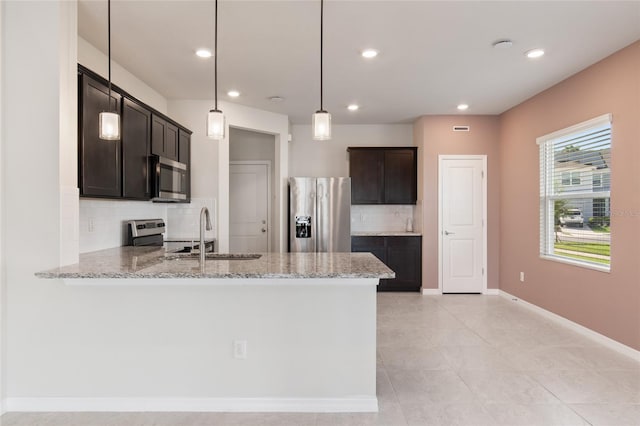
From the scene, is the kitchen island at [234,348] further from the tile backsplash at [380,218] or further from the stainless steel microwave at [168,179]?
the tile backsplash at [380,218]

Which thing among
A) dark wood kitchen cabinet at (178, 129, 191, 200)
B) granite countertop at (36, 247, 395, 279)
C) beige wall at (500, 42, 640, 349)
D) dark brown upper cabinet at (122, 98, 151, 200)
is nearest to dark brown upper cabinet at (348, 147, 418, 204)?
beige wall at (500, 42, 640, 349)

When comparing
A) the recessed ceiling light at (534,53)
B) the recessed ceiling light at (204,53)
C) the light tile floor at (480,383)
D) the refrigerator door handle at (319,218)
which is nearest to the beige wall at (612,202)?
the light tile floor at (480,383)

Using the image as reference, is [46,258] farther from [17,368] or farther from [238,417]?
[238,417]

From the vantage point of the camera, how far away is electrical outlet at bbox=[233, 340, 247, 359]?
2.46 meters

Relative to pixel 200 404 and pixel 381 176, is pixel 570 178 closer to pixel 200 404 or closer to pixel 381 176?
pixel 381 176

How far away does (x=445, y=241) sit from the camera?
584 cm

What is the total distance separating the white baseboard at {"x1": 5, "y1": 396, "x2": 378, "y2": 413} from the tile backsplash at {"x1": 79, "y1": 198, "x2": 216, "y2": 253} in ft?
4.14

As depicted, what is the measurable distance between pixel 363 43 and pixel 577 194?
106 inches

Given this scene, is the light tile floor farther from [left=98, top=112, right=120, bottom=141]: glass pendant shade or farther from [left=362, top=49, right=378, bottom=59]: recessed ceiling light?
[left=362, top=49, right=378, bottom=59]: recessed ceiling light

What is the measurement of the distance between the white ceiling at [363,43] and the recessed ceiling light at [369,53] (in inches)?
3.0

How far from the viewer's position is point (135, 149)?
3.49 m

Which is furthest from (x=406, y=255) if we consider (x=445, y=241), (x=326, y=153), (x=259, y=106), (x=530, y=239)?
(x=259, y=106)

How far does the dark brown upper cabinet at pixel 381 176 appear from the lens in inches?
239

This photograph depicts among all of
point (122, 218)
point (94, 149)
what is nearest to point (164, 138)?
point (122, 218)
